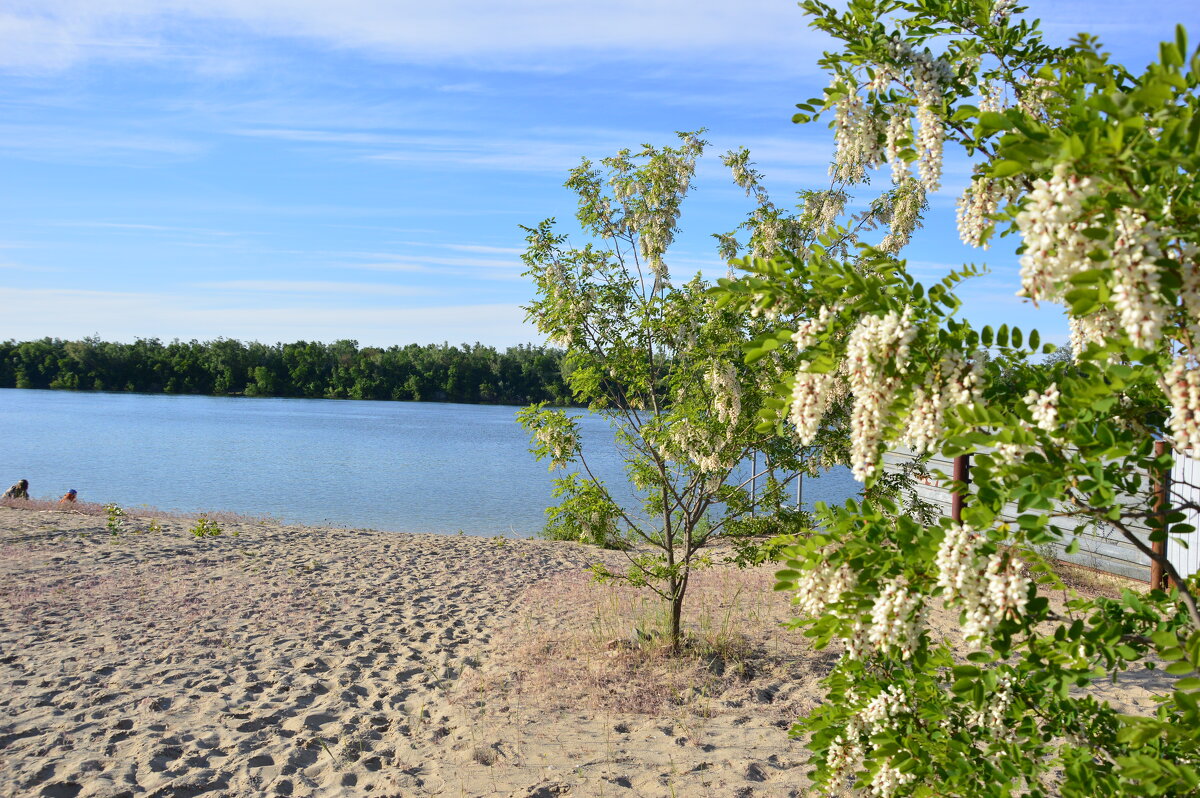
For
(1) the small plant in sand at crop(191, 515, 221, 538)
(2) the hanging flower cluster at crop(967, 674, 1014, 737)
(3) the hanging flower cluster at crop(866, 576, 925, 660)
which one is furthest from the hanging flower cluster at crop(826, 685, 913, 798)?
(1) the small plant in sand at crop(191, 515, 221, 538)

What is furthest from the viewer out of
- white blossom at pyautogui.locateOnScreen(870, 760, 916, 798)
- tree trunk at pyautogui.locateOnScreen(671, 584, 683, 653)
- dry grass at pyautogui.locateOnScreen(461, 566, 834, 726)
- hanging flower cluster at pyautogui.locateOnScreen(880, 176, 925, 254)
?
hanging flower cluster at pyautogui.locateOnScreen(880, 176, 925, 254)

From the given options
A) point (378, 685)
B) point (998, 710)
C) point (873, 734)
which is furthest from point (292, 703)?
point (998, 710)

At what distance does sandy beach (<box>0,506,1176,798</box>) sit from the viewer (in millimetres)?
4305

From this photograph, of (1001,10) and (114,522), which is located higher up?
(1001,10)

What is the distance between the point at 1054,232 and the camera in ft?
5.32

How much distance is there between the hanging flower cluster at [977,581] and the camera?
1835 millimetres

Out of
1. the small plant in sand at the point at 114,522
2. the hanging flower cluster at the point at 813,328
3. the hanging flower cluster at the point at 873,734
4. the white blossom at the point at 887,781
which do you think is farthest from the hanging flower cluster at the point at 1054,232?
the small plant in sand at the point at 114,522

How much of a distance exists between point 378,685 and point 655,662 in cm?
222

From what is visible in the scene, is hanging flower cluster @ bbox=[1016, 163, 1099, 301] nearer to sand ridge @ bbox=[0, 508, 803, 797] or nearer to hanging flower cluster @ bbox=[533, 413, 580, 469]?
sand ridge @ bbox=[0, 508, 803, 797]

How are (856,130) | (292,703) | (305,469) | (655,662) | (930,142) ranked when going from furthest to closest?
1. (305,469)
2. (655,662)
3. (292,703)
4. (856,130)
5. (930,142)

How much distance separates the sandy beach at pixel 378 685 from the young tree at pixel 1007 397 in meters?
2.08

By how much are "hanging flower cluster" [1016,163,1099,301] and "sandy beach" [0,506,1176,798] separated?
132 inches

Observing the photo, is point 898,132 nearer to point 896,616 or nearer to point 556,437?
point 896,616

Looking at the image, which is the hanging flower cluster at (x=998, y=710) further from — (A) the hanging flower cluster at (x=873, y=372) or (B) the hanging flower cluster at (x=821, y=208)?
(B) the hanging flower cluster at (x=821, y=208)
